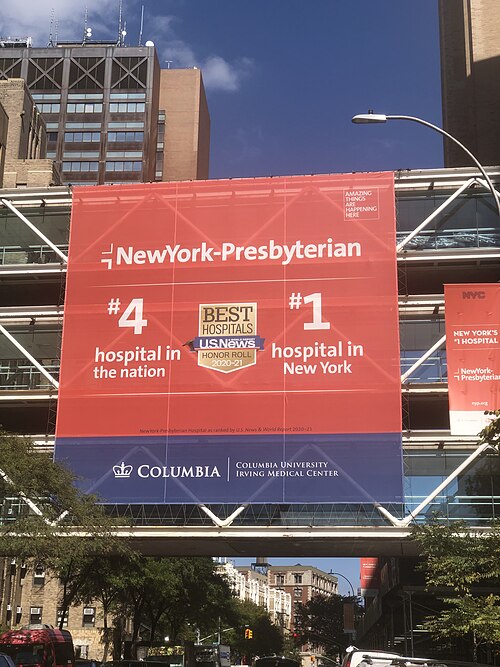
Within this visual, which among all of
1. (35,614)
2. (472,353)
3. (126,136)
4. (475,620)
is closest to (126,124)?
(126,136)

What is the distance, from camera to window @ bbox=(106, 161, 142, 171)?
429ft

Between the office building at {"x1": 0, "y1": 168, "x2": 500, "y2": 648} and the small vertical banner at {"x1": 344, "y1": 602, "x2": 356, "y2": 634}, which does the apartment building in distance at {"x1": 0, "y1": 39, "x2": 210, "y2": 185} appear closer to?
the small vertical banner at {"x1": 344, "y1": 602, "x2": 356, "y2": 634}

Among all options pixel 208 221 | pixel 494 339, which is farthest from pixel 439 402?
pixel 208 221

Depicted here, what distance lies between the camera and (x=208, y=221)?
4428cm

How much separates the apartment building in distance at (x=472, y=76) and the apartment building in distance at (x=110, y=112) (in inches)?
2598

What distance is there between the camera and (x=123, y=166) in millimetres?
131500

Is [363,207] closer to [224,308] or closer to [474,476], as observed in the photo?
[224,308]

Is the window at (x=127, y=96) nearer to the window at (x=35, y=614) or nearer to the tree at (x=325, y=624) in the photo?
the tree at (x=325, y=624)

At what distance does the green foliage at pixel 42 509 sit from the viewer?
30.7 metres

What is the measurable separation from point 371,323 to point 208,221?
8.98 m

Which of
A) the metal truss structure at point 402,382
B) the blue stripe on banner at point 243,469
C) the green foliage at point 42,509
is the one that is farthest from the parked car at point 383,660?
the blue stripe on banner at point 243,469

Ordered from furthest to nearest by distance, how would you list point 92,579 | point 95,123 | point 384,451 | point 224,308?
point 95,123 → point 92,579 → point 224,308 → point 384,451

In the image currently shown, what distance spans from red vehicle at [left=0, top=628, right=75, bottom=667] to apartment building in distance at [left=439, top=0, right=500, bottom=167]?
139 feet

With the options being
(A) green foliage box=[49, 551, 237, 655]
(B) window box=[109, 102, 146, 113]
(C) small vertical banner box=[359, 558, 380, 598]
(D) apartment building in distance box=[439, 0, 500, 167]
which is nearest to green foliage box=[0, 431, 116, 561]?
(A) green foliage box=[49, 551, 237, 655]
